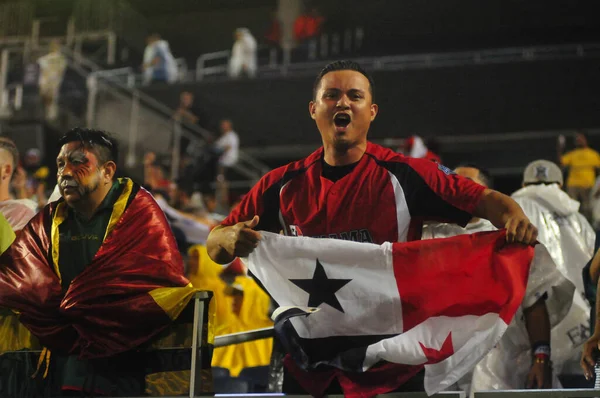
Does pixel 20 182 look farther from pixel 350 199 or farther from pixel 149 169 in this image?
pixel 149 169

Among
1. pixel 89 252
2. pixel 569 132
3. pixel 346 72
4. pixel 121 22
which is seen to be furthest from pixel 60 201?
pixel 121 22

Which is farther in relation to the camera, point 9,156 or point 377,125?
point 377,125

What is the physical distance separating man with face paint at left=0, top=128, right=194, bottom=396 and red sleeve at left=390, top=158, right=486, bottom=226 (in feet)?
3.04

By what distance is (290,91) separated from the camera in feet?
47.8

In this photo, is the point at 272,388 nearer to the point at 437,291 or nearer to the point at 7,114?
the point at 437,291

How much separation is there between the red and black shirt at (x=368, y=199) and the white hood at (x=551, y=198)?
166cm

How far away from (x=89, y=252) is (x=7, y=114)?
11.3 metres

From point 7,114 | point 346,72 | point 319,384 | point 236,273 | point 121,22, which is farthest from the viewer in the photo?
point 121,22

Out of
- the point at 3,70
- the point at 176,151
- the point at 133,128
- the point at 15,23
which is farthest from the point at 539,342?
the point at 15,23

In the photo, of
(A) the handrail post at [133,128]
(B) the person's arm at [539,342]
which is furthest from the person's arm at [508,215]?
(A) the handrail post at [133,128]

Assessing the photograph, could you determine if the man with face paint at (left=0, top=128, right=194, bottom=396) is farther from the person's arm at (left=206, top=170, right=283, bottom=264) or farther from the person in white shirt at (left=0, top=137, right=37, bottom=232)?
the person in white shirt at (left=0, top=137, right=37, bottom=232)

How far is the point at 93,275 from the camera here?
346 cm

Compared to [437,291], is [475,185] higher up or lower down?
higher up

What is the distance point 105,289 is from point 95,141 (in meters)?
0.70
